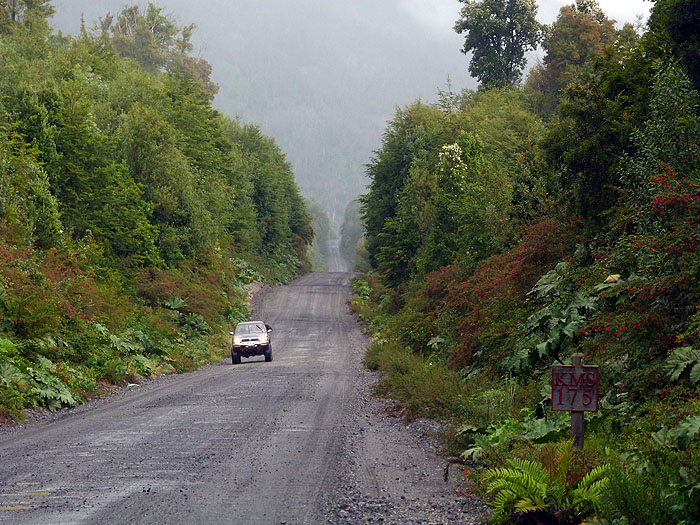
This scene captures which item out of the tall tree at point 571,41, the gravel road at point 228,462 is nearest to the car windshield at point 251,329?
the gravel road at point 228,462

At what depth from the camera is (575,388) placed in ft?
27.1

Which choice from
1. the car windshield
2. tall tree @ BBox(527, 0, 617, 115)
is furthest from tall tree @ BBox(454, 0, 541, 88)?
the car windshield

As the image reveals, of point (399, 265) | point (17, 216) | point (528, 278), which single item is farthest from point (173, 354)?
point (399, 265)

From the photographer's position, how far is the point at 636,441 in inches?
327

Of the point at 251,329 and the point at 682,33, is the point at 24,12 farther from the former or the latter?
the point at 682,33

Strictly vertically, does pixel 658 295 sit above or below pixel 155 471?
above

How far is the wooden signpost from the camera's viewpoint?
323 inches

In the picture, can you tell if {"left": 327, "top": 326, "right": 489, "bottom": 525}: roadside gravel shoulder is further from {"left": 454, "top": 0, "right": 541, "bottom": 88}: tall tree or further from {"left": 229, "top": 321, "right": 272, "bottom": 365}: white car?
{"left": 454, "top": 0, "right": 541, "bottom": 88}: tall tree

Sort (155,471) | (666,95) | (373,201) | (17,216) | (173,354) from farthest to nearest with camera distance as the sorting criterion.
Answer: (373,201) < (173,354) < (17,216) < (666,95) < (155,471)

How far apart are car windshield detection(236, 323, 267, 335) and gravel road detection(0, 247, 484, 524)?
10795 mm

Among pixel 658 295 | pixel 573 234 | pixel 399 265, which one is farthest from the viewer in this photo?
pixel 399 265

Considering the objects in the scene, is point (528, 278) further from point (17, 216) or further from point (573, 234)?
point (17, 216)

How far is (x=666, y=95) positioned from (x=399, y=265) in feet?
99.2

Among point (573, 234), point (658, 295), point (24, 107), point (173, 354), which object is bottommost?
point (173, 354)
